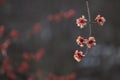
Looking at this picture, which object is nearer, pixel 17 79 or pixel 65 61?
pixel 17 79

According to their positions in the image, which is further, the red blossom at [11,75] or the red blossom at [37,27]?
the red blossom at [37,27]

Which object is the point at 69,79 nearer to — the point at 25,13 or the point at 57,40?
the point at 57,40

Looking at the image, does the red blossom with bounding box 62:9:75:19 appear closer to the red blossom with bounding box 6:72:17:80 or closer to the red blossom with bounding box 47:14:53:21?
the red blossom with bounding box 47:14:53:21

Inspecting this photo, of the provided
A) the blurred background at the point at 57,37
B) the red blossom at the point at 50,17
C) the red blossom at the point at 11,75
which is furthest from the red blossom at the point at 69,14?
the red blossom at the point at 11,75

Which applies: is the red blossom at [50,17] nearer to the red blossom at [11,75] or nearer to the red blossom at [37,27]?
the red blossom at [37,27]

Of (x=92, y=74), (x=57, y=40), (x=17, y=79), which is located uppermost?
(x=57, y=40)

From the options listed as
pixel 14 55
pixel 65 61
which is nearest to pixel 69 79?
pixel 65 61

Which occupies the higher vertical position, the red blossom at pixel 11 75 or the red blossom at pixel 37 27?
the red blossom at pixel 37 27

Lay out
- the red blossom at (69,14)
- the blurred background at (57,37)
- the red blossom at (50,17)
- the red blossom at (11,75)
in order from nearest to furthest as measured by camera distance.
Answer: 1. the red blossom at (11,75)
2. the blurred background at (57,37)
3. the red blossom at (69,14)
4. the red blossom at (50,17)

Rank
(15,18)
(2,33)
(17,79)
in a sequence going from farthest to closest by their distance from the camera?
(15,18), (2,33), (17,79)

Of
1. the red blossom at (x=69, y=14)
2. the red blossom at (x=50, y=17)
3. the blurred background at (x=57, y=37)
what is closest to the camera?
the blurred background at (x=57, y=37)
